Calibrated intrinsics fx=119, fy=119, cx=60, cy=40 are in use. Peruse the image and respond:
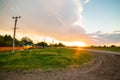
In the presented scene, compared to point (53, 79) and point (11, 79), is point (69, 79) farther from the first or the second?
point (11, 79)

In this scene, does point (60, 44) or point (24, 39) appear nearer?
point (24, 39)

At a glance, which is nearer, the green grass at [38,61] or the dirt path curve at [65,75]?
the dirt path curve at [65,75]

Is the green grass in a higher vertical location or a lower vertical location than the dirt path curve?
higher

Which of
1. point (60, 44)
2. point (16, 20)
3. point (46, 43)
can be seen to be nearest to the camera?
point (16, 20)

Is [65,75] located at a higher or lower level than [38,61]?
lower

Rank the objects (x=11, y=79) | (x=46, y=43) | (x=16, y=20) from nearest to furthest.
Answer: (x=11, y=79) < (x=16, y=20) < (x=46, y=43)

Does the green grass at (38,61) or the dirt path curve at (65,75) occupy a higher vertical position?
the green grass at (38,61)

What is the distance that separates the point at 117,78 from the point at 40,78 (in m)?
6.45

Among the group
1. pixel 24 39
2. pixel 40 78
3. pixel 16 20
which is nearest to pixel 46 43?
pixel 24 39

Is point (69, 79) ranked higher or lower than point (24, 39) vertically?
lower

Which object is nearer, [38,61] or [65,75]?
[65,75]

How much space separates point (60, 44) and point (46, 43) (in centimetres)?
2892

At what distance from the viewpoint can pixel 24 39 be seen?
481ft

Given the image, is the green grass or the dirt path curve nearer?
the dirt path curve
